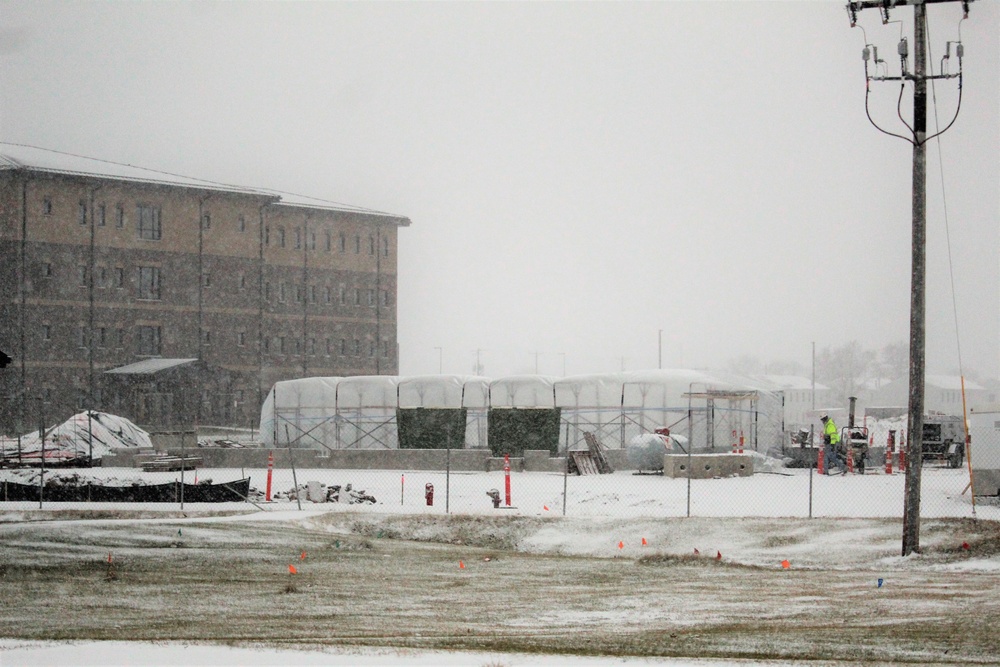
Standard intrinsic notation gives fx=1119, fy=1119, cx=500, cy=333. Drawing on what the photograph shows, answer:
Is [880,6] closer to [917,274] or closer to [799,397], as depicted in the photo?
[917,274]

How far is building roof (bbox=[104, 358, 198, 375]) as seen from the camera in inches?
2483

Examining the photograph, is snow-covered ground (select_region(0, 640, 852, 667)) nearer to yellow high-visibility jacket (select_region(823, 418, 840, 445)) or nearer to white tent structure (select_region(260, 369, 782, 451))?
yellow high-visibility jacket (select_region(823, 418, 840, 445))

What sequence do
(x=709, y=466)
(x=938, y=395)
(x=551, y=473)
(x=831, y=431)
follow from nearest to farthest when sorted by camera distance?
(x=709, y=466)
(x=831, y=431)
(x=551, y=473)
(x=938, y=395)

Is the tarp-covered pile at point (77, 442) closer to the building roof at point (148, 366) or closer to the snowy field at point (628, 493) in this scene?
the snowy field at point (628, 493)

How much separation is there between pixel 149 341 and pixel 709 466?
43.7 meters

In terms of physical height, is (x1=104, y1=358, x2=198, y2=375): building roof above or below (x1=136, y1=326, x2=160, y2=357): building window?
below

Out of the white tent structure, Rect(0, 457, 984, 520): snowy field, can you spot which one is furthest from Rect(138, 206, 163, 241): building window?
Rect(0, 457, 984, 520): snowy field

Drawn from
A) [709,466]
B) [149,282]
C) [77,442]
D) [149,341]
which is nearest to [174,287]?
[149,282]

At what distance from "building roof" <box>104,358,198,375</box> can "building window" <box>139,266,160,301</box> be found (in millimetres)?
4150

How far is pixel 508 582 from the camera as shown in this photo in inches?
628

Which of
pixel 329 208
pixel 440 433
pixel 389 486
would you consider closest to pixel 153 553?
pixel 389 486

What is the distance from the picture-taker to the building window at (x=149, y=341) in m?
67.3

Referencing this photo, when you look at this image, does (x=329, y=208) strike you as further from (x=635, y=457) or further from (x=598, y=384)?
(x=635, y=457)

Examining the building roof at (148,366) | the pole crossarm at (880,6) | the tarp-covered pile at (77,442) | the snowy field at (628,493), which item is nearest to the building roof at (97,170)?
the building roof at (148,366)
